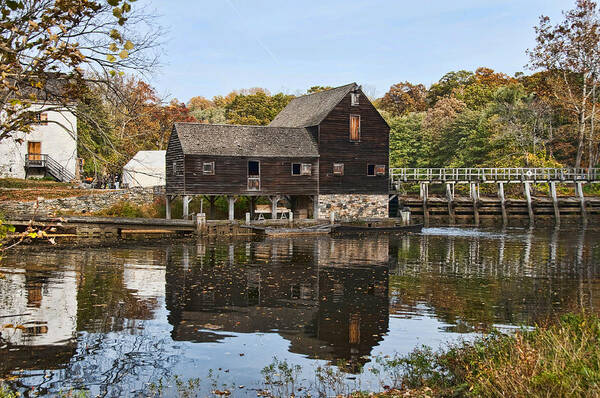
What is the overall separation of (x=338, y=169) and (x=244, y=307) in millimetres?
28827

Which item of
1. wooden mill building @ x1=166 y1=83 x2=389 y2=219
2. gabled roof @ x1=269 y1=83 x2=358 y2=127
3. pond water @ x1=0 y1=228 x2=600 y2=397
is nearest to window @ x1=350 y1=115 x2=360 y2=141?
wooden mill building @ x1=166 y1=83 x2=389 y2=219

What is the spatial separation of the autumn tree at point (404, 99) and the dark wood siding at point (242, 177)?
42646mm

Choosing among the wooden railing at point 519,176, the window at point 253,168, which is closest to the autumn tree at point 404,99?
the wooden railing at point 519,176

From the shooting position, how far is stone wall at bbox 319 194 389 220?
44.0 m

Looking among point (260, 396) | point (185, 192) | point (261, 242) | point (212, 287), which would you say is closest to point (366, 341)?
point (260, 396)

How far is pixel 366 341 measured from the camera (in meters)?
12.8

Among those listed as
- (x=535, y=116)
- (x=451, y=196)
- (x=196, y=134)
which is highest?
(x=535, y=116)

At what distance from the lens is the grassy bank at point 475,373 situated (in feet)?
22.3

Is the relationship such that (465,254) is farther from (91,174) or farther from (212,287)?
(91,174)

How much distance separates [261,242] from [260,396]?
25694mm

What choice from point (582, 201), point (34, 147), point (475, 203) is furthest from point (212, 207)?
point (582, 201)

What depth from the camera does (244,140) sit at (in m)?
42.1

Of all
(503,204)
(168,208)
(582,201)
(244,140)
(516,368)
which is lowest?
(516,368)

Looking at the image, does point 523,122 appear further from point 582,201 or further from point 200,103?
point 200,103
